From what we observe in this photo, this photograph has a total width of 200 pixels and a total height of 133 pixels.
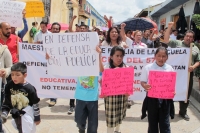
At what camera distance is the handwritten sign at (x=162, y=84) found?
10.5 feet

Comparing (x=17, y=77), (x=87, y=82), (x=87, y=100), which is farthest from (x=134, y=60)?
(x=17, y=77)

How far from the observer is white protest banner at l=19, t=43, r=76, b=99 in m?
4.97

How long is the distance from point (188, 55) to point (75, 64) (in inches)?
95.1

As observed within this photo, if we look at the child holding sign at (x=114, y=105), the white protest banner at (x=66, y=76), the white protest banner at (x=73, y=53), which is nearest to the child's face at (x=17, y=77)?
the white protest banner at (x=73, y=53)

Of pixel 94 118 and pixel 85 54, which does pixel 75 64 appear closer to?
pixel 85 54

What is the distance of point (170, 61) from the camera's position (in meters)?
4.79

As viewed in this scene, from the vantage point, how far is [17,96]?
2770 millimetres

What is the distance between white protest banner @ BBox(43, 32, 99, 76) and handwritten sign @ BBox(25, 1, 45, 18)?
4.43 m

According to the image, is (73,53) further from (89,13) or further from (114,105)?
(89,13)

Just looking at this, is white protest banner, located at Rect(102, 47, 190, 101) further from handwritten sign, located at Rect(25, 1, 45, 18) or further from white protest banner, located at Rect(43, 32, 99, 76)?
handwritten sign, located at Rect(25, 1, 45, 18)

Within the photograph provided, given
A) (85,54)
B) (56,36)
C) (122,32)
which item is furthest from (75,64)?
(122,32)

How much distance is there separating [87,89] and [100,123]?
145 centimetres

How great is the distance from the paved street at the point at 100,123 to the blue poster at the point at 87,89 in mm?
1105

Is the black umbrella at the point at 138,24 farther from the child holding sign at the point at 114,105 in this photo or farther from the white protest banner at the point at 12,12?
the child holding sign at the point at 114,105
